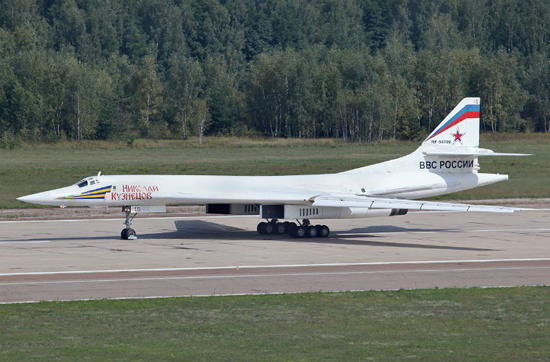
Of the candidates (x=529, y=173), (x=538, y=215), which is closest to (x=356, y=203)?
(x=538, y=215)

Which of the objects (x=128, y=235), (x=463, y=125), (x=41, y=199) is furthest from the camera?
(x=463, y=125)

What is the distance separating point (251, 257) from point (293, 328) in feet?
31.3

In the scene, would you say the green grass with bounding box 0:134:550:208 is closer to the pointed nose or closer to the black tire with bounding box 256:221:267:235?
the pointed nose

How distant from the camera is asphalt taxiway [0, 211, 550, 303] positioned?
741 inches

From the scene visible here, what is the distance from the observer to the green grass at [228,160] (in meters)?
45.5

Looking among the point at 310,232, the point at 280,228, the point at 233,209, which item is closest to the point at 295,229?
the point at 310,232

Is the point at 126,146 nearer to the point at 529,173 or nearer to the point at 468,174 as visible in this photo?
the point at 529,173

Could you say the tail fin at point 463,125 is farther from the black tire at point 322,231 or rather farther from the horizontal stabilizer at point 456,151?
the black tire at point 322,231

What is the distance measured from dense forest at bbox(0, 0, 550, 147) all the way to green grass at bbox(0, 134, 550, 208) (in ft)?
24.9

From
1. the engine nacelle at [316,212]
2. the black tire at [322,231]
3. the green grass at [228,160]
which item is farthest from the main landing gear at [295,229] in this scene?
the green grass at [228,160]

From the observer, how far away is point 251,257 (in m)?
23.4

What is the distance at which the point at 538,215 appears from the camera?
3512cm

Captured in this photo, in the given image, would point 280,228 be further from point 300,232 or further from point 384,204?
point 384,204

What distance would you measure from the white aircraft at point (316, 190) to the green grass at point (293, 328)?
9.34 metres
